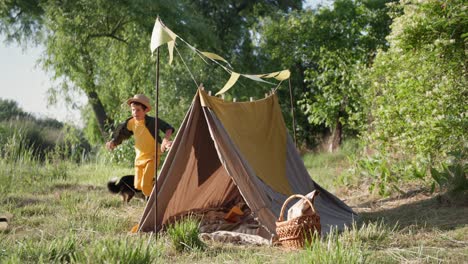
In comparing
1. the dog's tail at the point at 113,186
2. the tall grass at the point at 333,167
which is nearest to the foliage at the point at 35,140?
the dog's tail at the point at 113,186

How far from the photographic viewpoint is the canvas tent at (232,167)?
4492 mm

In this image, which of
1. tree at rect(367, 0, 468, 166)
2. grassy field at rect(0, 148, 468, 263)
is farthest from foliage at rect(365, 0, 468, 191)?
grassy field at rect(0, 148, 468, 263)

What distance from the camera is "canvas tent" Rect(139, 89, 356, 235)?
177 inches

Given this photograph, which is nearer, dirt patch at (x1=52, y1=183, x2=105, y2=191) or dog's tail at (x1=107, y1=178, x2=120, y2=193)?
dog's tail at (x1=107, y1=178, x2=120, y2=193)

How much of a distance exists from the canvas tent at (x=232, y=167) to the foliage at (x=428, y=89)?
1.52m

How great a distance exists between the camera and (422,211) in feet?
17.9

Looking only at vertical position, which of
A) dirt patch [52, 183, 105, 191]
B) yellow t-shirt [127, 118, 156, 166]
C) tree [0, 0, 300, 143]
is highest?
tree [0, 0, 300, 143]

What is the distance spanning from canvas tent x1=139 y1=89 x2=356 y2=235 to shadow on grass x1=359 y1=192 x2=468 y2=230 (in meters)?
0.40

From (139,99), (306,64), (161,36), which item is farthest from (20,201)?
(306,64)

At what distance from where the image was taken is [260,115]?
219 inches

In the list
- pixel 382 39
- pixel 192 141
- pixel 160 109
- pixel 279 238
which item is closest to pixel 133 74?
pixel 160 109

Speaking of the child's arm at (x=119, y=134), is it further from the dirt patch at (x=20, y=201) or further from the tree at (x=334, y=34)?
the tree at (x=334, y=34)

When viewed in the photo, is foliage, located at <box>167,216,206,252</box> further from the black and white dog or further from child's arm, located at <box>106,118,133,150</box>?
the black and white dog

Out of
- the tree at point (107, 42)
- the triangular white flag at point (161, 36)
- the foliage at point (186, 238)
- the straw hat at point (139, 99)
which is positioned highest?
the tree at point (107, 42)
